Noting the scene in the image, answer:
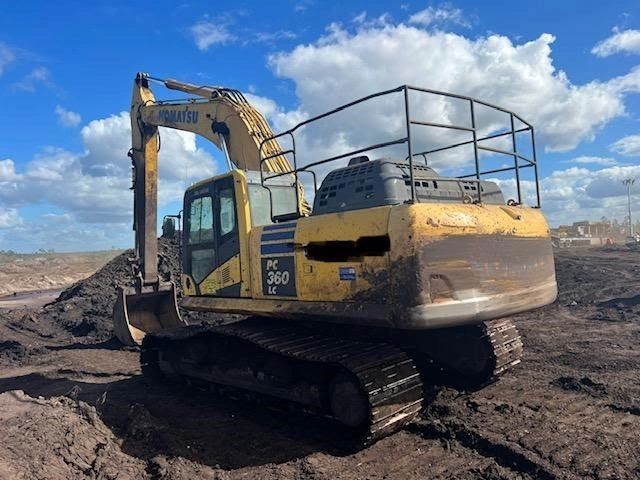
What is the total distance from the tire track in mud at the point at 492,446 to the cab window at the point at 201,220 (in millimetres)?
3612

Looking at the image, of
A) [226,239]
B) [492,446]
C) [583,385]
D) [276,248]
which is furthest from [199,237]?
[583,385]

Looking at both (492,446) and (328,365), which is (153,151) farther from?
(492,446)

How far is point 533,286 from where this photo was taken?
218 inches

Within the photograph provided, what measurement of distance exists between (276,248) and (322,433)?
2.06 metres

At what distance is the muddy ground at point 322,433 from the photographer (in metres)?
4.60

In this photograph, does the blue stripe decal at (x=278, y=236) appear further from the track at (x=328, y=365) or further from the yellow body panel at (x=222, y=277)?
the track at (x=328, y=365)

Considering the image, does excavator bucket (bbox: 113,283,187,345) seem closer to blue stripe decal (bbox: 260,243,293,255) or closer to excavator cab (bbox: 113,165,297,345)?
excavator cab (bbox: 113,165,297,345)

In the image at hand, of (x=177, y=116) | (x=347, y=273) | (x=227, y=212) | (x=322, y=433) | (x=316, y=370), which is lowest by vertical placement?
(x=322, y=433)

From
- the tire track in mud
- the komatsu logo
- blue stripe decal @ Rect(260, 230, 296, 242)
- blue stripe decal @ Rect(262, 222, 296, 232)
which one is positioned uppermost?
the komatsu logo

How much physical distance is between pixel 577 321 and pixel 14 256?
79.2m

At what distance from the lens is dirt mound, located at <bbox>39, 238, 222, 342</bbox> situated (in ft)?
44.9

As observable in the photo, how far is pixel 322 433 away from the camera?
5566 mm

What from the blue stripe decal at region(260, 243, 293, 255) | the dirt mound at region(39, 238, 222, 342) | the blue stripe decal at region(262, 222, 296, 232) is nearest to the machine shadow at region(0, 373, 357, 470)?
the blue stripe decal at region(260, 243, 293, 255)

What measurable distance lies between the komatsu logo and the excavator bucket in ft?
10.4
